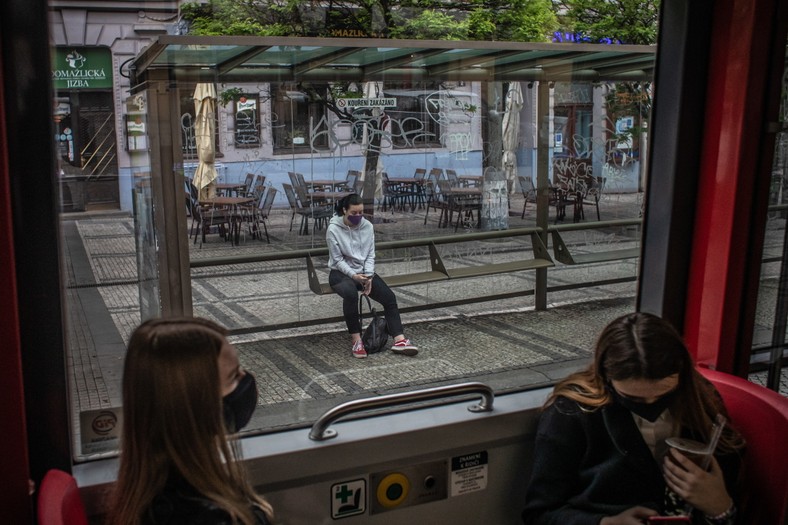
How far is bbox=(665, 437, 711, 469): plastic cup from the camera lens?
80.6 inches

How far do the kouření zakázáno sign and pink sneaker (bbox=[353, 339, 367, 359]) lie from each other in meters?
3.86

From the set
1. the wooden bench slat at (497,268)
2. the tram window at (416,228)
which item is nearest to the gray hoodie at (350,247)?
the tram window at (416,228)

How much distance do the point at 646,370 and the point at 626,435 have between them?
21 cm

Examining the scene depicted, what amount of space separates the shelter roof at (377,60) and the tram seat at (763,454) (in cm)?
377

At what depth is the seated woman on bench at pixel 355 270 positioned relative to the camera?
6828 mm

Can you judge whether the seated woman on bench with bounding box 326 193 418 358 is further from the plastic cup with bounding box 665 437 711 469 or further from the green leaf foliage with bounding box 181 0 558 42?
the plastic cup with bounding box 665 437 711 469

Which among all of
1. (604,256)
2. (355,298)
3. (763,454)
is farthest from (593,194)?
(763,454)

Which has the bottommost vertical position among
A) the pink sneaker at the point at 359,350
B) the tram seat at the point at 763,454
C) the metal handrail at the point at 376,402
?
the pink sneaker at the point at 359,350

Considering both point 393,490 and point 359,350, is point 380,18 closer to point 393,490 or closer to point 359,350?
point 359,350

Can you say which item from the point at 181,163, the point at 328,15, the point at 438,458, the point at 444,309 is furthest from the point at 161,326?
the point at 444,309

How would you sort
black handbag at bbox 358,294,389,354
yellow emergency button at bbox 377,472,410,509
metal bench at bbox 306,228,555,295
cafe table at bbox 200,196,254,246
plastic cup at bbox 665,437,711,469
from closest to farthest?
1. plastic cup at bbox 665,437,711,469
2. yellow emergency button at bbox 377,472,410,509
3. cafe table at bbox 200,196,254,246
4. black handbag at bbox 358,294,389,354
5. metal bench at bbox 306,228,555,295

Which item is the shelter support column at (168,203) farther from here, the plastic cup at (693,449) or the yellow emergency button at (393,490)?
the plastic cup at (693,449)

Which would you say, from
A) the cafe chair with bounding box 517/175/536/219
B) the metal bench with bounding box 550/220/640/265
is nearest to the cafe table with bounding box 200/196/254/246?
the cafe chair with bounding box 517/175/536/219

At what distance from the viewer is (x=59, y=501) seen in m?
1.83
